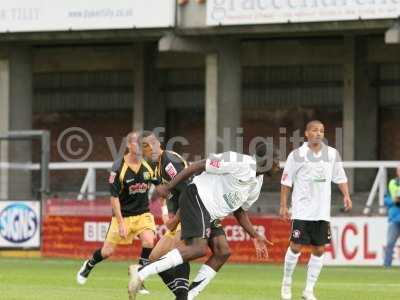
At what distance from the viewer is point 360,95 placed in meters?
35.9

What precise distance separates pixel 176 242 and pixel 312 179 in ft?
8.75

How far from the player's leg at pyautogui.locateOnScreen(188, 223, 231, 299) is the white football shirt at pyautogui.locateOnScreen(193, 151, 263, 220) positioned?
67cm

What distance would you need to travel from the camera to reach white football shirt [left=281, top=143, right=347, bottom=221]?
1598 centimetres

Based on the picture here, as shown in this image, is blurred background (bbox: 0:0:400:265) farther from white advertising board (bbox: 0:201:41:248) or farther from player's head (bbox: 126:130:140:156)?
player's head (bbox: 126:130:140:156)

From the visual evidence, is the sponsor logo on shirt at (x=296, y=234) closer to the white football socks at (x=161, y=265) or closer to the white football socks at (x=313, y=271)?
the white football socks at (x=313, y=271)

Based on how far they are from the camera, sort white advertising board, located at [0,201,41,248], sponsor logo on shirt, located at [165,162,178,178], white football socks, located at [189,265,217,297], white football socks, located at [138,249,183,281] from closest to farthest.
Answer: white football socks, located at [138,249,183,281] < white football socks, located at [189,265,217,297] < sponsor logo on shirt, located at [165,162,178,178] < white advertising board, located at [0,201,41,248]

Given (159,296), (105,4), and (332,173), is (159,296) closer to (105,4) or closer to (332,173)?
(332,173)

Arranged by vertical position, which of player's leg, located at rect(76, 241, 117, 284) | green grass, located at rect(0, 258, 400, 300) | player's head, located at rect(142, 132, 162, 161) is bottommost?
Result: green grass, located at rect(0, 258, 400, 300)

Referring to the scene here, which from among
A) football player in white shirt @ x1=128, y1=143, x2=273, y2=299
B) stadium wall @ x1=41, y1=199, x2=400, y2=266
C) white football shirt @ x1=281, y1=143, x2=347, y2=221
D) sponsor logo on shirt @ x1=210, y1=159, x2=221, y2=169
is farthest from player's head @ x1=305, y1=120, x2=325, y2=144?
stadium wall @ x1=41, y1=199, x2=400, y2=266

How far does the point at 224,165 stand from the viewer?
1321cm

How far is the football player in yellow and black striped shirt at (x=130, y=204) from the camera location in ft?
56.4

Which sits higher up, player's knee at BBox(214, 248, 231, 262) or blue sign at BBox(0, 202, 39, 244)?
player's knee at BBox(214, 248, 231, 262)

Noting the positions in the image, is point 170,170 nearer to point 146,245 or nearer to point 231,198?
point 231,198

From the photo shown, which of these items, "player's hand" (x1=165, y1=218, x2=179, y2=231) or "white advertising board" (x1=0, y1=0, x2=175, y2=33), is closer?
"player's hand" (x1=165, y1=218, x2=179, y2=231)
